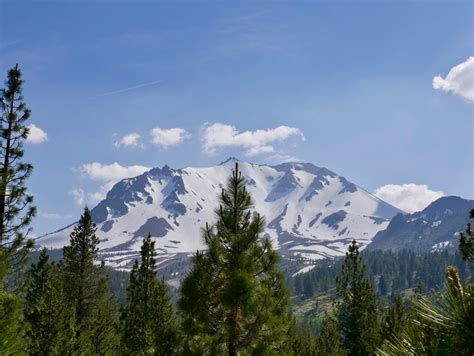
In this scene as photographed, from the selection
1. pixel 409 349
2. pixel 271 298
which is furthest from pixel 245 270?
pixel 409 349

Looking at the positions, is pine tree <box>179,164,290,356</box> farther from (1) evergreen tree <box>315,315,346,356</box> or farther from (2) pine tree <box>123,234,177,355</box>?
(1) evergreen tree <box>315,315,346,356</box>

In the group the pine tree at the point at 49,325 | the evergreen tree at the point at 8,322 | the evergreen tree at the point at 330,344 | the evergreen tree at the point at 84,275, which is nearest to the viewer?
the evergreen tree at the point at 8,322

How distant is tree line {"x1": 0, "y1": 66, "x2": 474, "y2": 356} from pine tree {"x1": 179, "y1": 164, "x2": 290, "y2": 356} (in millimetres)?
34

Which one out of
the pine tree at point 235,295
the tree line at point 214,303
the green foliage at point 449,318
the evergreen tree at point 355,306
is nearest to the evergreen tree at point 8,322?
the tree line at point 214,303

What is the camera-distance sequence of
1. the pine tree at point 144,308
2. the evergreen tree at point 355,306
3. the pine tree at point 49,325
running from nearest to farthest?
1. the pine tree at point 49,325
2. the evergreen tree at point 355,306
3. the pine tree at point 144,308

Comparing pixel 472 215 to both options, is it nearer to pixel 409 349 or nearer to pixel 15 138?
pixel 409 349

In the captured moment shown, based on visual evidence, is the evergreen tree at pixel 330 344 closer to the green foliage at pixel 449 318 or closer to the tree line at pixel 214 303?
the tree line at pixel 214 303

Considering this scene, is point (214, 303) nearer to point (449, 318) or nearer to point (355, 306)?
point (449, 318)

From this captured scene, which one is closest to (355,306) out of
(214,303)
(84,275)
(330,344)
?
(330,344)

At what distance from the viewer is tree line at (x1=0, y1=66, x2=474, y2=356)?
447cm

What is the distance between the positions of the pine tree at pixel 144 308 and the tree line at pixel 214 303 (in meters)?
0.09

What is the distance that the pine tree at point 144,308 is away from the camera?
133 feet

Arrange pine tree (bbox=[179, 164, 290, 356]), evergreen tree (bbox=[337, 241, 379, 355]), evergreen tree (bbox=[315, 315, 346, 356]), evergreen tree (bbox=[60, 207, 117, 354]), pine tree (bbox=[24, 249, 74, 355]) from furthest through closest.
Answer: evergreen tree (bbox=[315, 315, 346, 356]) → evergreen tree (bbox=[60, 207, 117, 354]) → evergreen tree (bbox=[337, 241, 379, 355]) → pine tree (bbox=[24, 249, 74, 355]) → pine tree (bbox=[179, 164, 290, 356])

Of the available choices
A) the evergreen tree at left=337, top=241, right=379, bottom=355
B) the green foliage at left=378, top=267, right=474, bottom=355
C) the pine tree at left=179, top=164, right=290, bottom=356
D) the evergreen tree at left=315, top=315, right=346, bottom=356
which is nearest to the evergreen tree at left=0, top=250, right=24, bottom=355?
the green foliage at left=378, top=267, right=474, bottom=355
